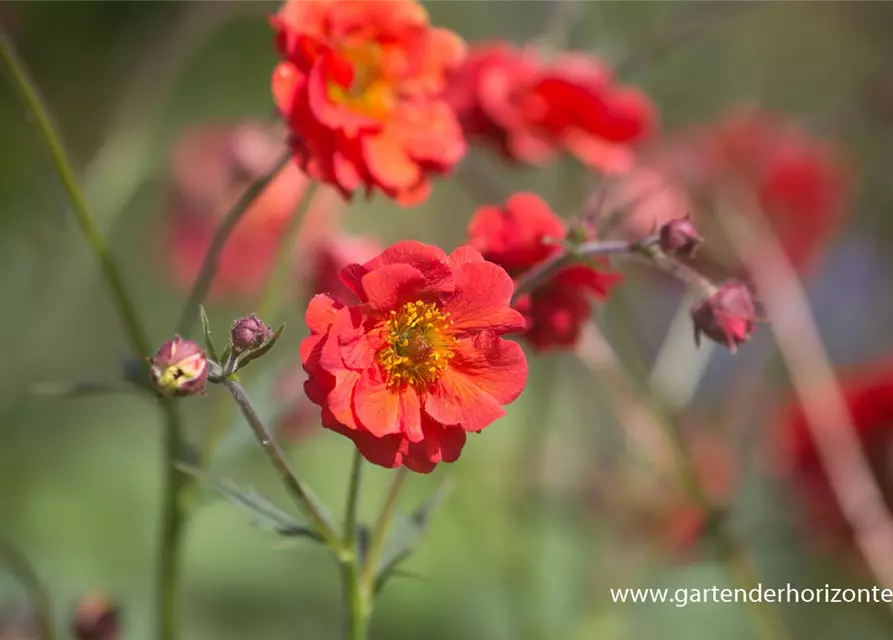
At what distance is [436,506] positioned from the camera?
0.64 meters

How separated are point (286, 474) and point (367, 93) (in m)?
0.32

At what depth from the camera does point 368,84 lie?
73cm

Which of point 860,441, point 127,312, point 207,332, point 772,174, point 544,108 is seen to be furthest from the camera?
point 772,174

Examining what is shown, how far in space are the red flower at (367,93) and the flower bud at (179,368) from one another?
7.7 inches

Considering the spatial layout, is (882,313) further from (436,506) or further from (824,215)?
(436,506)

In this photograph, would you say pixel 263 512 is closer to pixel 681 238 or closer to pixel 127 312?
pixel 127 312

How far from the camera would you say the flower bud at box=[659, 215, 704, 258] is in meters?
0.56

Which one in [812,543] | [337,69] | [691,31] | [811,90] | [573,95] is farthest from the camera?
[811,90]

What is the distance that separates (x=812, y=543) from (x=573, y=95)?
2.20ft

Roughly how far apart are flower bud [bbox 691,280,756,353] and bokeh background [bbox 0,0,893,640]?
0.99ft

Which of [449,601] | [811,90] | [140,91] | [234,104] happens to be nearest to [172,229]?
[140,91]

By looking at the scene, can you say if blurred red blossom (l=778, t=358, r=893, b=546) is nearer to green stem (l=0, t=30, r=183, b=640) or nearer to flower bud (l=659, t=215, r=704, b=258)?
flower bud (l=659, t=215, r=704, b=258)

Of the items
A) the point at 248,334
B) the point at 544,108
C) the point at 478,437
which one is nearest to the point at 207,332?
the point at 248,334

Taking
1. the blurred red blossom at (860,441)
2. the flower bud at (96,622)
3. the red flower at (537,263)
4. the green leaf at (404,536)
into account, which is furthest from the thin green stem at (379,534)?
the blurred red blossom at (860,441)
